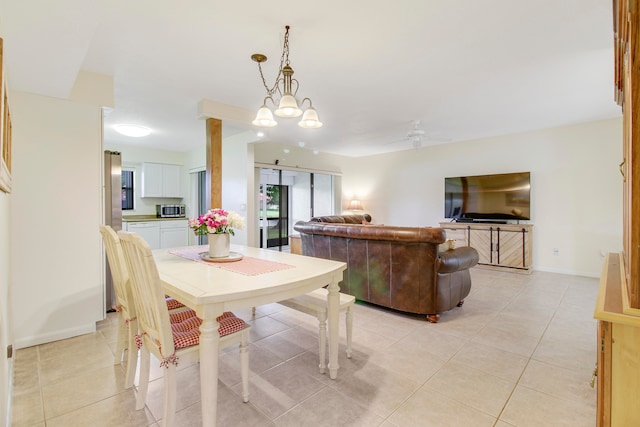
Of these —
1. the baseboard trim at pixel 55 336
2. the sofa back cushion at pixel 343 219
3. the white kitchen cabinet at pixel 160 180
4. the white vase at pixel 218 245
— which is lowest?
the baseboard trim at pixel 55 336

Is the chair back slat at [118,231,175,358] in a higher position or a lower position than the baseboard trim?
higher

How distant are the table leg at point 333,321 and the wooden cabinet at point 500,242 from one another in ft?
13.7

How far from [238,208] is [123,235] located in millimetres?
3563

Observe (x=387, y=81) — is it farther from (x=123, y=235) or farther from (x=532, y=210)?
(x=532, y=210)

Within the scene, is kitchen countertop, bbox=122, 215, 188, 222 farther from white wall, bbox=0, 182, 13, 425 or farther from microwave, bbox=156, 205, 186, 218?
white wall, bbox=0, 182, 13, 425

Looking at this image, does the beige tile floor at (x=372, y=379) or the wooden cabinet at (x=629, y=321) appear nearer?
the wooden cabinet at (x=629, y=321)

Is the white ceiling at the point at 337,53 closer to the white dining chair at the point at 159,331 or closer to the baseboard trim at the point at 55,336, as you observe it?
the white dining chair at the point at 159,331

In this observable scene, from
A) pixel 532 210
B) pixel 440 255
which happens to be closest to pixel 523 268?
pixel 532 210

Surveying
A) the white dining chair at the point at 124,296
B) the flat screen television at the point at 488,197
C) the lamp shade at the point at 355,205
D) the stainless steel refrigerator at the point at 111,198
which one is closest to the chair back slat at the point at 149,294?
the white dining chair at the point at 124,296

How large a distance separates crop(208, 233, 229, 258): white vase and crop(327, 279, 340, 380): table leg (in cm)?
85

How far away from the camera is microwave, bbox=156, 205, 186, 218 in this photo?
6.39 m

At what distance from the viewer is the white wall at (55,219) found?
2.49 m

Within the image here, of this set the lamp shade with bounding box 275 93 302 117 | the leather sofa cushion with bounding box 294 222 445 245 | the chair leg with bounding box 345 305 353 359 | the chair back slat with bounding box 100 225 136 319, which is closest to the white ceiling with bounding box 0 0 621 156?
the lamp shade with bounding box 275 93 302 117

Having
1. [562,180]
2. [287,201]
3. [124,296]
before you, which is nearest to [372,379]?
[124,296]
